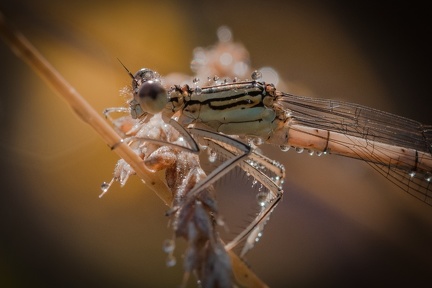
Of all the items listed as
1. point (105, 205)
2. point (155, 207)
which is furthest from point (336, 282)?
point (105, 205)

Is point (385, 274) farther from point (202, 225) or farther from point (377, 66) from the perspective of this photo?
point (202, 225)

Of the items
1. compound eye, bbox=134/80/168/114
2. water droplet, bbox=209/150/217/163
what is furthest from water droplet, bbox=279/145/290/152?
compound eye, bbox=134/80/168/114

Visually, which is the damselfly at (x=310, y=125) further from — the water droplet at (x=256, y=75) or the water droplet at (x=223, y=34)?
the water droplet at (x=223, y=34)

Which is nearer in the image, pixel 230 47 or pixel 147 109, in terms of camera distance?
pixel 147 109

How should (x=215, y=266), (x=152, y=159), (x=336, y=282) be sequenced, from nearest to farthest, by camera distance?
1. (x=215, y=266)
2. (x=152, y=159)
3. (x=336, y=282)

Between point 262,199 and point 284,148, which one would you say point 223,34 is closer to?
point 284,148

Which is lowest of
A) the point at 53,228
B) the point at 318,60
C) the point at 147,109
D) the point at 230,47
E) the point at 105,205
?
the point at 53,228
